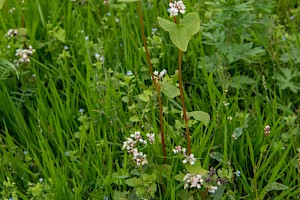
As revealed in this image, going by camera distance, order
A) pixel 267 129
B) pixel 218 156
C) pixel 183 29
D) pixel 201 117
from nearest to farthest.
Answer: pixel 183 29 → pixel 201 117 → pixel 218 156 → pixel 267 129

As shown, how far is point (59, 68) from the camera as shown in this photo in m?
2.79

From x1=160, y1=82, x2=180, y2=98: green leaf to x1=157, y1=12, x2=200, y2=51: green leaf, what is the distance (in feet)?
0.82

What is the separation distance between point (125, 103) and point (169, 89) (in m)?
0.63

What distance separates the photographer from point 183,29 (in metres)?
1.89

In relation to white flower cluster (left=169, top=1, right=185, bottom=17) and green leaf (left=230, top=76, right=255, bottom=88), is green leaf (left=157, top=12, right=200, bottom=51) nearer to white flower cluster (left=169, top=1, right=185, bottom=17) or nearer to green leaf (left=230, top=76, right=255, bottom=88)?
white flower cluster (left=169, top=1, right=185, bottom=17)

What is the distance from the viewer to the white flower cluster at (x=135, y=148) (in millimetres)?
2127

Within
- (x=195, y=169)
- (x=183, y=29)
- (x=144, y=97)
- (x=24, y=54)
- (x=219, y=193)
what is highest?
(x=183, y=29)

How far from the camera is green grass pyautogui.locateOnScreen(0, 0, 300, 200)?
2256 mm

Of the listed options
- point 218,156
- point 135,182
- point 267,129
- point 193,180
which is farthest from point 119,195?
point 267,129

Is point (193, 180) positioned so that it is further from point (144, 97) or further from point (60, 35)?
point (60, 35)

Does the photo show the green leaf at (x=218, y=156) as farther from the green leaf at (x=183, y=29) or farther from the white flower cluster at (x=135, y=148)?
the green leaf at (x=183, y=29)

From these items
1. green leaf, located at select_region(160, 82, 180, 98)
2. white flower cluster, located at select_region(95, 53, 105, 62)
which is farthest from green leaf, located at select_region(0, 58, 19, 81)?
green leaf, located at select_region(160, 82, 180, 98)

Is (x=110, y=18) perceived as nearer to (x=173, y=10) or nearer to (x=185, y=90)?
(x=185, y=90)

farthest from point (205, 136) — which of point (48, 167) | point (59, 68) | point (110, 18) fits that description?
point (110, 18)
